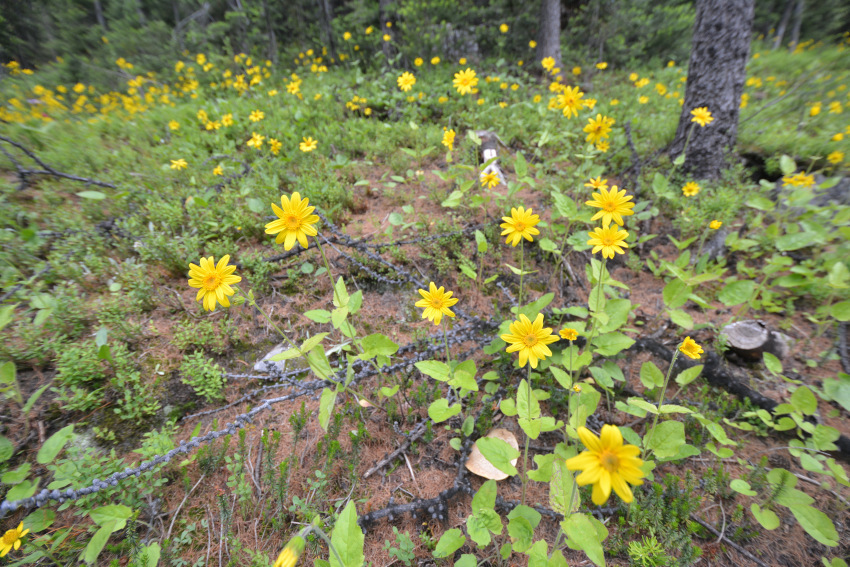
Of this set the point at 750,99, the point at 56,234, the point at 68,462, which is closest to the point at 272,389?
the point at 68,462

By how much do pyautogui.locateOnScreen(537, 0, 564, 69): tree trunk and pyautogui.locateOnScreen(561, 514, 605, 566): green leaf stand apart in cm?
804

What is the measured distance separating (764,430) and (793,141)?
12.7 feet

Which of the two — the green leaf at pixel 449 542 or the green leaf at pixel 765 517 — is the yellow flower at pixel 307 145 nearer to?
the green leaf at pixel 449 542

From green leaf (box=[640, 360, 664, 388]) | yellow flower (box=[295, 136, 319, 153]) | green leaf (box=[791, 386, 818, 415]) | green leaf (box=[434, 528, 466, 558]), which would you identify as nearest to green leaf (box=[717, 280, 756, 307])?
green leaf (box=[791, 386, 818, 415])

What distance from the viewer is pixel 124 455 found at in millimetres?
1741

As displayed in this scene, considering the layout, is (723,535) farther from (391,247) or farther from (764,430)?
(391,247)

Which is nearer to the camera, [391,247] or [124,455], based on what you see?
[124,455]

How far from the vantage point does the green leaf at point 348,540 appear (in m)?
1.12

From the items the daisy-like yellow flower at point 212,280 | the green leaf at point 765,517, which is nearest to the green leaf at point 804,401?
the green leaf at point 765,517

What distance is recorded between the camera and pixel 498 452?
1.41m

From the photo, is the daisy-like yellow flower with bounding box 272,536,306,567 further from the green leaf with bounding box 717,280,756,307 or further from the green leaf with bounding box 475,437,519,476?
the green leaf with bounding box 717,280,756,307

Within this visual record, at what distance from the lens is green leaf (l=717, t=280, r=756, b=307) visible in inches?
84.0

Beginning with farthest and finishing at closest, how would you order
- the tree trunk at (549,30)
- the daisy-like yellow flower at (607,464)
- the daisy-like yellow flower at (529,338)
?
the tree trunk at (549,30) < the daisy-like yellow flower at (529,338) < the daisy-like yellow flower at (607,464)

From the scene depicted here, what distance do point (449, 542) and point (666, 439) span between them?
1069mm
